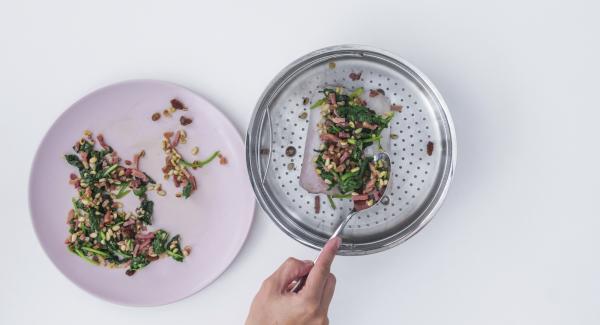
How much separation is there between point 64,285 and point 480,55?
139 centimetres

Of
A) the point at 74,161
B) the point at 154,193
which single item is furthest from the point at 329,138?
the point at 74,161

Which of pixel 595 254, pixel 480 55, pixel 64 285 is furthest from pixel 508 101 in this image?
pixel 64 285

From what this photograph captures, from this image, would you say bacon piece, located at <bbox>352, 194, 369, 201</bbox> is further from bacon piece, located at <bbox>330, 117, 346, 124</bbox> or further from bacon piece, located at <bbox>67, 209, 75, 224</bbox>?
bacon piece, located at <bbox>67, 209, 75, 224</bbox>

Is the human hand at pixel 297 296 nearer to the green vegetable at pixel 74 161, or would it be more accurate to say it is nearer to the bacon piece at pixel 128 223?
the bacon piece at pixel 128 223

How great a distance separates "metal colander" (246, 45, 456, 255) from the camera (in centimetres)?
130

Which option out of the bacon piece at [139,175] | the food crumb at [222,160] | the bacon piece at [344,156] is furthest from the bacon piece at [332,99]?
the bacon piece at [139,175]

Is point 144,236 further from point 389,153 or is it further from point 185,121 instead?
point 389,153

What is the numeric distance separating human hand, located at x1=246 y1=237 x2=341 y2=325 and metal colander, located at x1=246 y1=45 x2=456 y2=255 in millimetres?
123

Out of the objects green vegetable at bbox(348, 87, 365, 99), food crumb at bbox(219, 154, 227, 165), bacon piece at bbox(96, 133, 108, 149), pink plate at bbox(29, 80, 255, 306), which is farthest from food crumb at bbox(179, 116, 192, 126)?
green vegetable at bbox(348, 87, 365, 99)

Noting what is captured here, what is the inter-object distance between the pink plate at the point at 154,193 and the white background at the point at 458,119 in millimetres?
69

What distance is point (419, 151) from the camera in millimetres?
1304

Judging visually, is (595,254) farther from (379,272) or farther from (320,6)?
(320,6)

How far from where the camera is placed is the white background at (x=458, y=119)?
1.43m

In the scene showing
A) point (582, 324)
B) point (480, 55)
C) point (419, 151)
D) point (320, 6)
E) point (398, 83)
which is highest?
point (320, 6)
